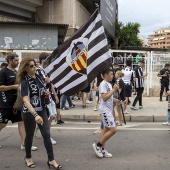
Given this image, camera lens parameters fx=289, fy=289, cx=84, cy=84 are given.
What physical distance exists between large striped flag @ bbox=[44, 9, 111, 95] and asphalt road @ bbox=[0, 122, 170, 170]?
115cm

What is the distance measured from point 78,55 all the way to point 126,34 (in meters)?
42.2

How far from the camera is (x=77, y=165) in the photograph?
178 inches

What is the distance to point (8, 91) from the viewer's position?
5289 millimetres

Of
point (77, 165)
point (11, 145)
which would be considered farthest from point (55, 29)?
point (77, 165)

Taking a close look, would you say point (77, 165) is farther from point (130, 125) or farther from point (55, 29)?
point (55, 29)

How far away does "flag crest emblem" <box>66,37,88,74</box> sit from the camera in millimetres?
5207

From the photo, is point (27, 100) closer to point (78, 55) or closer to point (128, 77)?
point (78, 55)

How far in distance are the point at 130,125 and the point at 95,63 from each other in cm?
314

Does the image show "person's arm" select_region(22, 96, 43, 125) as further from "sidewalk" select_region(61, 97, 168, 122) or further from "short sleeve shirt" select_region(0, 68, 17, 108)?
"sidewalk" select_region(61, 97, 168, 122)

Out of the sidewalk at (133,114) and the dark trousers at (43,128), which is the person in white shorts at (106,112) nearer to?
the dark trousers at (43,128)

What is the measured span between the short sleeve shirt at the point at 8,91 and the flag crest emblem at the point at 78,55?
1.07 m

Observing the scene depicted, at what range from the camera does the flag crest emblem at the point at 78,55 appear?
17.1ft

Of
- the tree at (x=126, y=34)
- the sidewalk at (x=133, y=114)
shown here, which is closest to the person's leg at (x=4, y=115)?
the sidewalk at (x=133, y=114)

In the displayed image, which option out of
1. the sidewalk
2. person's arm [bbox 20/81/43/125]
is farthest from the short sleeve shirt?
the sidewalk
